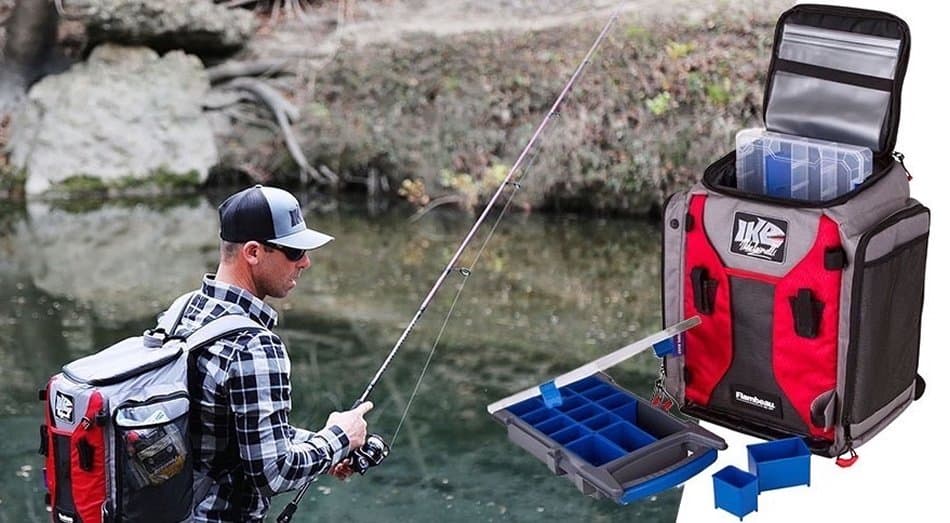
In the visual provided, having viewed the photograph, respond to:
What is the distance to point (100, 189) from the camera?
8.52 metres

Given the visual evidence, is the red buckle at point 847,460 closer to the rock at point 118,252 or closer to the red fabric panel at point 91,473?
the red fabric panel at point 91,473

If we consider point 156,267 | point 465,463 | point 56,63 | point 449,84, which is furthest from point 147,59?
point 465,463

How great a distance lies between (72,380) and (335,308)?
4.08m

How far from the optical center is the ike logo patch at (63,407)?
1.76 meters

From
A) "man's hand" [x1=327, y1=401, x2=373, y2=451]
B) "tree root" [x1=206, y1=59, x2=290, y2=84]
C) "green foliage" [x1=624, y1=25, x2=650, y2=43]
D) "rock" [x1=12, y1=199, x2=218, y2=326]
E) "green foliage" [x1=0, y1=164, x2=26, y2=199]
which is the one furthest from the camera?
"tree root" [x1=206, y1=59, x2=290, y2=84]

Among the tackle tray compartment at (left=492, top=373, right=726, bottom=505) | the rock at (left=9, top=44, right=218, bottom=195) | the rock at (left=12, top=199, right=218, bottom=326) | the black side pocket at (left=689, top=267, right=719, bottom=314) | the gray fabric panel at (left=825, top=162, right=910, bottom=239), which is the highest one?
the gray fabric panel at (left=825, top=162, right=910, bottom=239)

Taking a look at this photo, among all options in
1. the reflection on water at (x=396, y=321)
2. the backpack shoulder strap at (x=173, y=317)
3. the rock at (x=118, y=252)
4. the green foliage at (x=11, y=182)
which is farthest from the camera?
the green foliage at (x=11, y=182)

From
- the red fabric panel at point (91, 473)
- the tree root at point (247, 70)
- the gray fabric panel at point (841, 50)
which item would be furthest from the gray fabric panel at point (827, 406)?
the tree root at point (247, 70)

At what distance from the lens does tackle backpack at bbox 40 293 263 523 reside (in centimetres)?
175

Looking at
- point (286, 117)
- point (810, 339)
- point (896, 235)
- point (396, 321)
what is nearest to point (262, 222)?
point (810, 339)

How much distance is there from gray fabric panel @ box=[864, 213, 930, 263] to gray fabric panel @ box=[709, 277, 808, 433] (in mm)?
220

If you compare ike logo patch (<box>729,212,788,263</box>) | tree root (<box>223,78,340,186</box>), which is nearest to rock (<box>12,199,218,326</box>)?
tree root (<box>223,78,340,186</box>)

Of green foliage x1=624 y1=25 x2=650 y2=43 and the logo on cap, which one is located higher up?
the logo on cap

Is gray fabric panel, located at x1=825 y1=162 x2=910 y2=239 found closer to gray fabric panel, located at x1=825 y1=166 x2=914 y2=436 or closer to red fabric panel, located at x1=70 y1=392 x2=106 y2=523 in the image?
gray fabric panel, located at x1=825 y1=166 x2=914 y2=436
